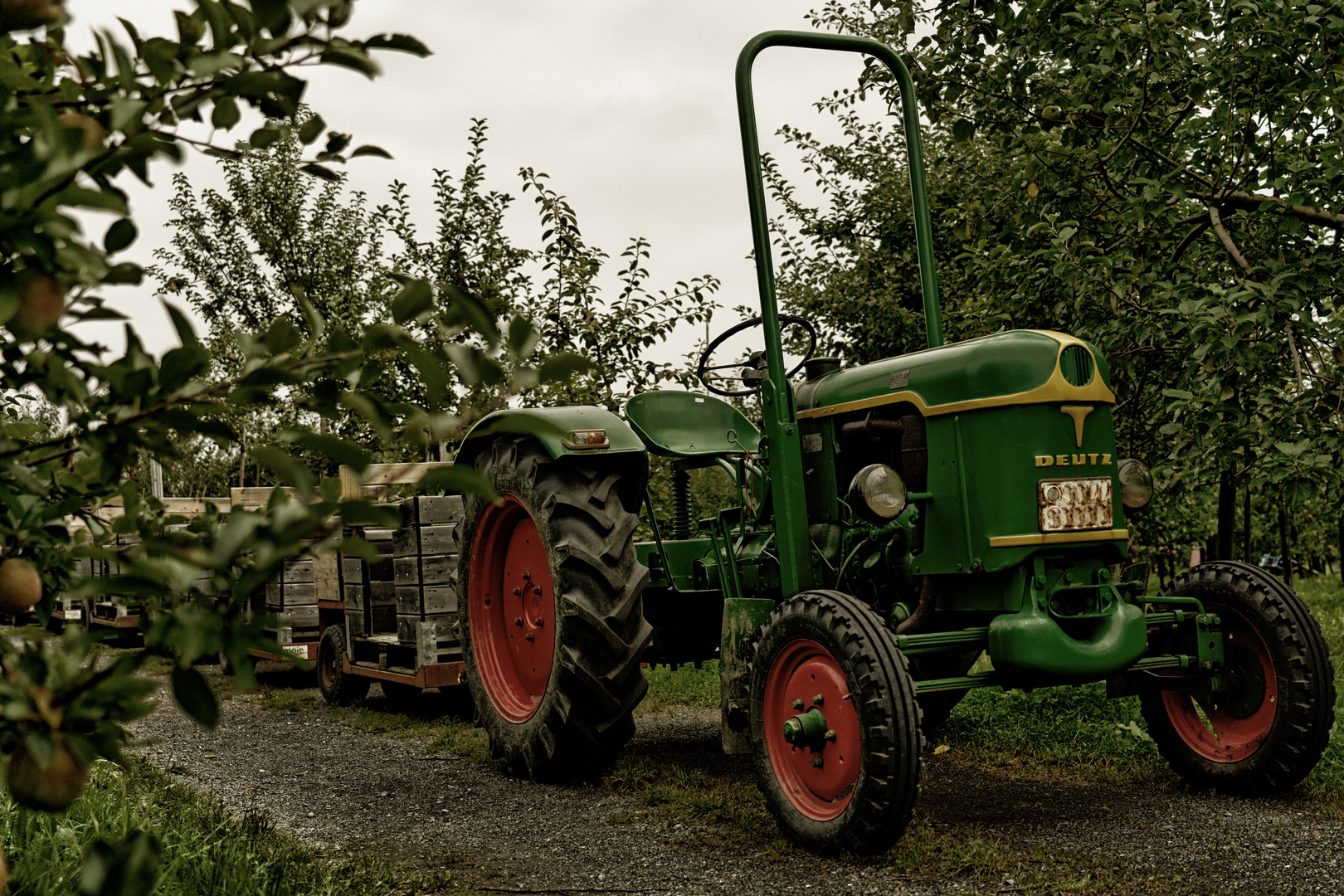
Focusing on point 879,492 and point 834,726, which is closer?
point 834,726

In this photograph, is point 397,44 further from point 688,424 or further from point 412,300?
point 688,424

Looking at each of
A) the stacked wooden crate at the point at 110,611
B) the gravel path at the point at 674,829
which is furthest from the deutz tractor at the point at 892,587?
the stacked wooden crate at the point at 110,611

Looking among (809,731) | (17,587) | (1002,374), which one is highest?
(1002,374)

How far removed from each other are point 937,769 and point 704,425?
5.89 feet

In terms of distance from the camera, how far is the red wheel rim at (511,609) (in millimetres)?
5125

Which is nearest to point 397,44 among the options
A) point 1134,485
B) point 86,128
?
point 86,128

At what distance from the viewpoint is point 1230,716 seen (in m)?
A: 4.18

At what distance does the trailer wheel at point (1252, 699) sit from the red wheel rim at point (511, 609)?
8.01 ft

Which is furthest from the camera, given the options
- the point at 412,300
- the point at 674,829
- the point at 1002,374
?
the point at 674,829

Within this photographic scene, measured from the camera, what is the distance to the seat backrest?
529cm

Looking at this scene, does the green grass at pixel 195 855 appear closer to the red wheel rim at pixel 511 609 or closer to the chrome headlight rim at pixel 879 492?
the red wheel rim at pixel 511 609

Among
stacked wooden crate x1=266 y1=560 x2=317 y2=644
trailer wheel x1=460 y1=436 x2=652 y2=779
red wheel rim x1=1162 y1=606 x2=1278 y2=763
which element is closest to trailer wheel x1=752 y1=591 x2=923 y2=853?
trailer wheel x1=460 y1=436 x2=652 y2=779

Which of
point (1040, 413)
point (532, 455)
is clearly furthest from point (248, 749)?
point (1040, 413)

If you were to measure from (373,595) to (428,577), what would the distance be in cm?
66
